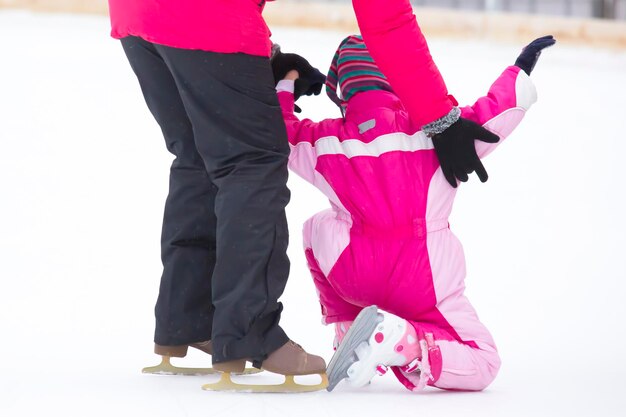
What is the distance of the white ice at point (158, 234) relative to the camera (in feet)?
3.76

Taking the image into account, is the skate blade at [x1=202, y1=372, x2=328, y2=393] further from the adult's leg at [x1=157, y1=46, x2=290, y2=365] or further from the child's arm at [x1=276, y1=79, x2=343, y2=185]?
the child's arm at [x1=276, y1=79, x2=343, y2=185]

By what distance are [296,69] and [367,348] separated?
436 mm

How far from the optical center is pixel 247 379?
1.28 m

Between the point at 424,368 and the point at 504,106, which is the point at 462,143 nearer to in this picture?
the point at 504,106

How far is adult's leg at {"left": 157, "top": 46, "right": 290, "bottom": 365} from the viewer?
44.3 inches

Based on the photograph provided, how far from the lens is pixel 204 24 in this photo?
112 centimetres

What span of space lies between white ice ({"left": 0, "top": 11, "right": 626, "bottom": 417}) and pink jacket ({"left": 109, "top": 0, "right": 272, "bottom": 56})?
1.37 feet

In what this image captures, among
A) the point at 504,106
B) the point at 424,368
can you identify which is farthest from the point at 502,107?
the point at 424,368

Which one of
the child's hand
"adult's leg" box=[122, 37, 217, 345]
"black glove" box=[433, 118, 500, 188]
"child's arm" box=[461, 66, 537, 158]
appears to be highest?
the child's hand

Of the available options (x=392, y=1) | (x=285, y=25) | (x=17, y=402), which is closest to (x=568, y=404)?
(x=392, y=1)

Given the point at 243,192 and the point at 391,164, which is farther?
the point at 391,164

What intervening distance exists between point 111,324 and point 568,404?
872 mm

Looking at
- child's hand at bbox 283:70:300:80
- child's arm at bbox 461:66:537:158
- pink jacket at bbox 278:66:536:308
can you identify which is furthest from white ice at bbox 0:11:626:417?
child's hand at bbox 283:70:300:80

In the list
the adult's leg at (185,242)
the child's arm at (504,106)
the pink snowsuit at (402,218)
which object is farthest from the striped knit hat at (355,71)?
the adult's leg at (185,242)
